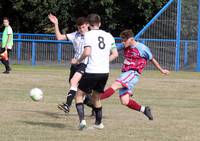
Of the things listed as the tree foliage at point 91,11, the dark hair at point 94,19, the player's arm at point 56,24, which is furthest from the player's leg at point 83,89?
the tree foliage at point 91,11

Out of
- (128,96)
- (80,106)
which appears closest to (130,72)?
(128,96)

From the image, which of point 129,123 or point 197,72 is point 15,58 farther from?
point 129,123

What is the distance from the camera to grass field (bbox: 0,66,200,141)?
9.13 m

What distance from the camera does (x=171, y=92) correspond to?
17016mm

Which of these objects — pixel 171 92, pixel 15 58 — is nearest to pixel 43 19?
pixel 15 58

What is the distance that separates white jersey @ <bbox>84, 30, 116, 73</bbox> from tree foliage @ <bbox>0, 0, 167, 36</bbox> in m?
27.6

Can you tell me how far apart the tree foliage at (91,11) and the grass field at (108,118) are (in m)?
20.3

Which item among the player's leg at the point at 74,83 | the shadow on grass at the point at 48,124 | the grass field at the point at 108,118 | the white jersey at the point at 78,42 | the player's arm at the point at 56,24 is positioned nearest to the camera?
the grass field at the point at 108,118

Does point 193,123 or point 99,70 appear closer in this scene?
point 99,70

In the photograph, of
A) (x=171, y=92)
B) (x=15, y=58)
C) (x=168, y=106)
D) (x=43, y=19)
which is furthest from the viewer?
(x=43, y=19)

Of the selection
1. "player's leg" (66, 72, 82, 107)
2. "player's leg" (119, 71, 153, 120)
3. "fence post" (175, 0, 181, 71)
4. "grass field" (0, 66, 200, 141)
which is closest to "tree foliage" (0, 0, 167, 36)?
"fence post" (175, 0, 181, 71)

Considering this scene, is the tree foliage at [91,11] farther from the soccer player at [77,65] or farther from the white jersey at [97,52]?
the white jersey at [97,52]

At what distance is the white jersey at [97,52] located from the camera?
964 cm

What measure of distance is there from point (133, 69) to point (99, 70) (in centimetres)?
157
